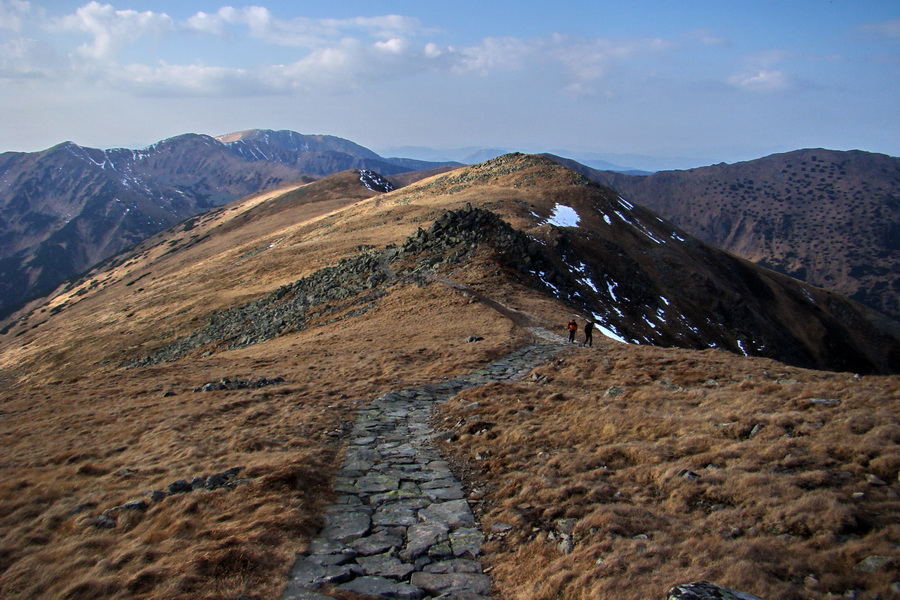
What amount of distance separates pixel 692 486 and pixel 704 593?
343cm

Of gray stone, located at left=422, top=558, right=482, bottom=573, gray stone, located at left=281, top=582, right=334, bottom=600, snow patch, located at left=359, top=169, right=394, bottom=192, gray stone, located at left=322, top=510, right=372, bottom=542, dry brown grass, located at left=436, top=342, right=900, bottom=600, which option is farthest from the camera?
snow patch, located at left=359, top=169, right=394, bottom=192

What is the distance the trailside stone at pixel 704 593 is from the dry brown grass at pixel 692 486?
36 centimetres

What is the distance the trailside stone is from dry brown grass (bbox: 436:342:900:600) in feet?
1.17

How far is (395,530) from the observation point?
9.07 m

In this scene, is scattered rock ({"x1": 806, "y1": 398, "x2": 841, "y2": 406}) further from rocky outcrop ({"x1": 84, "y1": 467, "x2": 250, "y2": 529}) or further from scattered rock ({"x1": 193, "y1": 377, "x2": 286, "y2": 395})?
scattered rock ({"x1": 193, "y1": 377, "x2": 286, "y2": 395})

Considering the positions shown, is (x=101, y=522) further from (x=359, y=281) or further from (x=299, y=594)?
(x=359, y=281)

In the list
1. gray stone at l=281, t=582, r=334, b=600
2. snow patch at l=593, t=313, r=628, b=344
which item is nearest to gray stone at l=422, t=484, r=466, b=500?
gray stone at l=281, t=582, r=334, b=600

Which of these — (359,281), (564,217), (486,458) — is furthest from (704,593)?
(564,217)

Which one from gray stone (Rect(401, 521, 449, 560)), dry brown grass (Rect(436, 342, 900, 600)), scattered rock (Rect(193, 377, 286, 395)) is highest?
dry brown grass (Rect(436, 342, 900, 600))

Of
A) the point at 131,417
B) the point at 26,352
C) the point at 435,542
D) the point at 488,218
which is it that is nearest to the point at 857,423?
the point at 435,542

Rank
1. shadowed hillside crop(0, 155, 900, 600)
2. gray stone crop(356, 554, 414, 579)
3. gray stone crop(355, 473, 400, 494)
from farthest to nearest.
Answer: gray stone crop(355, 473, 400, 494)
gray stone crop(356, 554, 414, 579)
shadowed hillside crop(0, 155, 900, 600)

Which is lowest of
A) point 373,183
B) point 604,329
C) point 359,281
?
point 604,329

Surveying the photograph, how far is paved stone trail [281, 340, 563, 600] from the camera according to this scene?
7.41 m

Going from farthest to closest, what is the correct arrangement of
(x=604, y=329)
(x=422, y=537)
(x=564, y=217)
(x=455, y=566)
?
(x=564, y=217) → (x=604, y=329) → (x=422, y=537) → (x=455, y=566)
